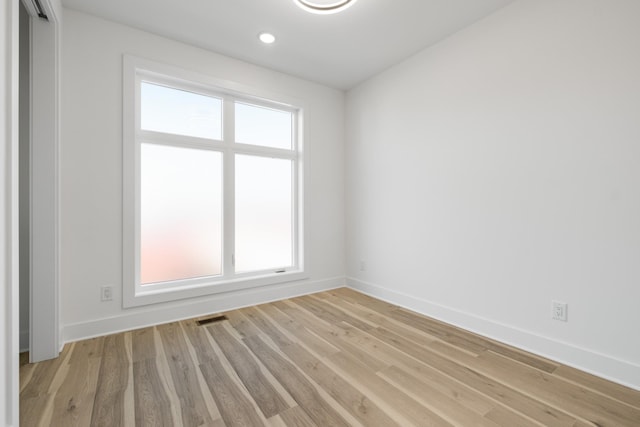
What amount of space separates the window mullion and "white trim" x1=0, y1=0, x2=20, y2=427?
1.95 meters

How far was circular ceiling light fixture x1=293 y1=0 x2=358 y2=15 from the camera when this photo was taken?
2182mm

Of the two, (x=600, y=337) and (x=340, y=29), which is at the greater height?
(x=340, y=29)

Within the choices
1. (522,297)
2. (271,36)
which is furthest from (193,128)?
(522,297)

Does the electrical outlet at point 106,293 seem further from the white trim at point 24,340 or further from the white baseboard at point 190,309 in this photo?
the white trim at point 24,340

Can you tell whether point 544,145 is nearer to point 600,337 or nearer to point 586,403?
point 600,337

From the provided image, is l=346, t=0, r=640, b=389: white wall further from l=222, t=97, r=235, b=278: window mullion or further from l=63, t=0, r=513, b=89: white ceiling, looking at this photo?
l=222, t=97, r=235, b=278: window mullion

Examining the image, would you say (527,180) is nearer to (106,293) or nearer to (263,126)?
(263,126)

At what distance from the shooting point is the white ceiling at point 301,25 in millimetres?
2254

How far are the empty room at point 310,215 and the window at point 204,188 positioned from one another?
0.02 m

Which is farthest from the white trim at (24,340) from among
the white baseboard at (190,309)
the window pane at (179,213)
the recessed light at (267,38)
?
the recessed light at (267,38)

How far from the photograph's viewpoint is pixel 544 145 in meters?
2.08

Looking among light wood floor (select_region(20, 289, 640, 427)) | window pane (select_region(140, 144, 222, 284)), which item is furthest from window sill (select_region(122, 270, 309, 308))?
light wood floor (select_region(20, 289, 640, 427))

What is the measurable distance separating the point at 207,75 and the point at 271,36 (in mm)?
757

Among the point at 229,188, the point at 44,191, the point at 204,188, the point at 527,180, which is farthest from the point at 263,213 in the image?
the point at 527,180
